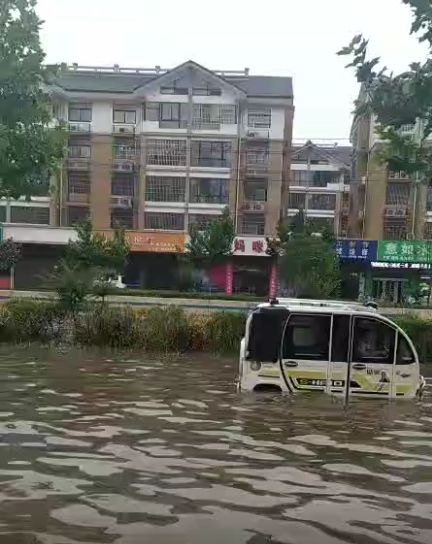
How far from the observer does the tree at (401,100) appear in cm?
715

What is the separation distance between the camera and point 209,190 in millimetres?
51906

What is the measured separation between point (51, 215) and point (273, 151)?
17568 mm

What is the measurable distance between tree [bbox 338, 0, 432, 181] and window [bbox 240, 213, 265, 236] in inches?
1743

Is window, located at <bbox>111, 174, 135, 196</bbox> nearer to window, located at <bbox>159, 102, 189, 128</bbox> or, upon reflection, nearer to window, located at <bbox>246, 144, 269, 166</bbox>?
window, located at <bbox>159, 102, 189, 128</bbox>

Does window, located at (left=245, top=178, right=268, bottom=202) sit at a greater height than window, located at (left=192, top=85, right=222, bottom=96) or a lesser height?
lesser

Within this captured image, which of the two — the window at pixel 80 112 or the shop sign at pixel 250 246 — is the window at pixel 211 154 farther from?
the window at pixel 80 112

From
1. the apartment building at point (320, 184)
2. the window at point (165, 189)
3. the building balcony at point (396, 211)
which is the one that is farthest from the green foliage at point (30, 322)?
the apartment building at point (320, 184)

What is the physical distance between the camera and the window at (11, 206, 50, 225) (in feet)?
173

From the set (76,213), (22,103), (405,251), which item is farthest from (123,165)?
(22,103)

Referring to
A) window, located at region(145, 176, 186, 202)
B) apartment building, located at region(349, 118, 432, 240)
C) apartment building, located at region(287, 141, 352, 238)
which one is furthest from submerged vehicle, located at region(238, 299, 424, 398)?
apartment building, located at region(287, 141, 352, 238)

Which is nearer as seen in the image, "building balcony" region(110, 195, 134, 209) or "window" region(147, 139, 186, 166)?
"window" region(147, 139, 186, 166)

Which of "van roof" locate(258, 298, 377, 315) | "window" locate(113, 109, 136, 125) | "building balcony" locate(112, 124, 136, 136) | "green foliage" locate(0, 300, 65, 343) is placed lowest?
"green foliage" locate(0, 300, 65, 343)

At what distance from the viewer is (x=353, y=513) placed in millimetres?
5266

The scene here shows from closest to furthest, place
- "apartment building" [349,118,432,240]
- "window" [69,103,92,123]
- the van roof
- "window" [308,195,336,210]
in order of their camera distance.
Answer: the van roof → "apartment building" [349,118,432,240] → "window" [69,103,92,123] → "window" [308,195,336,210]
